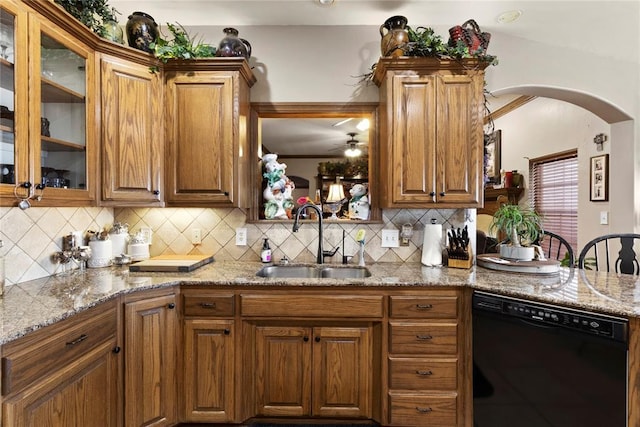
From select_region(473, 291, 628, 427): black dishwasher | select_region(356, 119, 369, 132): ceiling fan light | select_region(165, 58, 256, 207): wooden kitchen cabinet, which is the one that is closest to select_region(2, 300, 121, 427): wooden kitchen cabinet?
select_region(165, 58, 256, 207): wooden kitchen cabinet

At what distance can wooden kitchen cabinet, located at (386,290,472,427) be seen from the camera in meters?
1.83

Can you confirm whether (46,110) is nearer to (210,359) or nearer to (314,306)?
(210,359)

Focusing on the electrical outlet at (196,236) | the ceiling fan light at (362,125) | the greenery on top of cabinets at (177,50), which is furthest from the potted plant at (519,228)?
the greenery on top of cabinets at (177,50)

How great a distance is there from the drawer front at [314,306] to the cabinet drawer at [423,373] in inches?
12.3

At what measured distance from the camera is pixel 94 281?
Answer: 1.82m

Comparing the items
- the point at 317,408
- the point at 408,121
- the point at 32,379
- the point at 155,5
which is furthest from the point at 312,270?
the point at 155,5

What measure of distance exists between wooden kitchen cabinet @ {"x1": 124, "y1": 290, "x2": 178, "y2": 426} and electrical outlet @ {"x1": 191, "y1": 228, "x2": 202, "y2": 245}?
0.71 m

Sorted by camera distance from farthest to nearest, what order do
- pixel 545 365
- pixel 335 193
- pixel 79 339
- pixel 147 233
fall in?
pixel 335 193, pixel 147 233, pixel 545 365, pixel 79 339

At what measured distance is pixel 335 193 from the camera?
2.80 metres

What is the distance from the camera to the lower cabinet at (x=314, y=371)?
6.15ft

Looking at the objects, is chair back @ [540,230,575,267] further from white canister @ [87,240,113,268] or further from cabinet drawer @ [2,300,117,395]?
white canister @ [87,240,113,268]

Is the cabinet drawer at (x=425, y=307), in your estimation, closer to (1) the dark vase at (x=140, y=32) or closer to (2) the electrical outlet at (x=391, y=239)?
(2) the electrical outlet at (x=391, y=239)

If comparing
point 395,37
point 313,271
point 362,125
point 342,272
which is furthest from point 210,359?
point 362,125

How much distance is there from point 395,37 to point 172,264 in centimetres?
207
